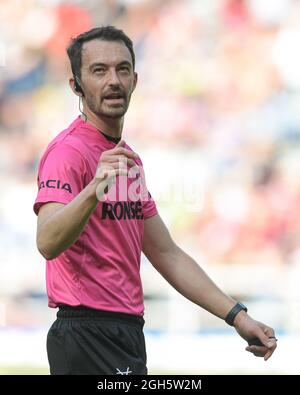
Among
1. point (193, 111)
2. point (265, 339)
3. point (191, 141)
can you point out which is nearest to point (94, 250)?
point (265, 339)

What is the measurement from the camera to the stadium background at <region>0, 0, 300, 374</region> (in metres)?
10.1

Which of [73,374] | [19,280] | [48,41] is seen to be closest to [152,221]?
[73,374]

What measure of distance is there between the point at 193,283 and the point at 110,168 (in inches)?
44.9

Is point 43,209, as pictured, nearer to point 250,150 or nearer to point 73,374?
point 73,374

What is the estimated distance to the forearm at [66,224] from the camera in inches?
125

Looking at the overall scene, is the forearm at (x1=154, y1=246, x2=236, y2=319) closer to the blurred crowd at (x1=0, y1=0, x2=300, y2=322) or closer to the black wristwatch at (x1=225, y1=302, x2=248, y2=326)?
the black wristwatch at (x1=225, y1=302, x2=248, y2=326)

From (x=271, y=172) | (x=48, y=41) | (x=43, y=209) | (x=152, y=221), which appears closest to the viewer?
(x=43, y=209)

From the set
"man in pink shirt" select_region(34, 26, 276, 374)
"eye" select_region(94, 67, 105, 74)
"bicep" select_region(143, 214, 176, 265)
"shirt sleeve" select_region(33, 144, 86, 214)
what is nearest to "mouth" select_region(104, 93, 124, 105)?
"man in pink shirt" select_region(34, 26, 276, 374)

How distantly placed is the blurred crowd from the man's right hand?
7.43 meters

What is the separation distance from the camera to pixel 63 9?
41.0 feet

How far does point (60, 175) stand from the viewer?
137 inches

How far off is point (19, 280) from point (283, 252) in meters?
3.10

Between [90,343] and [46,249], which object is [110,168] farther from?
[90,343]

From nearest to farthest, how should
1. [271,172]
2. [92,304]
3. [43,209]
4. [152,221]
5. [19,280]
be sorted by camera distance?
[43,209] < [92,304] < [152,221] < [19,280] < [271,172]
